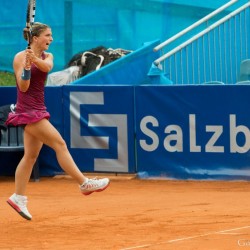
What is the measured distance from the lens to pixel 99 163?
14609mm

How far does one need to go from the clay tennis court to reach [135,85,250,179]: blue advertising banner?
8.6 inches

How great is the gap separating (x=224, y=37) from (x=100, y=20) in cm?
260

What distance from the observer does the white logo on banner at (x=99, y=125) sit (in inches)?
567

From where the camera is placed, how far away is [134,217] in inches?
420

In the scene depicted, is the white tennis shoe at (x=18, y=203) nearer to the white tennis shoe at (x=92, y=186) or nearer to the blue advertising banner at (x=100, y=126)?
the white tennis shoe at (x=92, y=186)

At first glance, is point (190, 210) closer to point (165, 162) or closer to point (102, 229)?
point (102, 229)

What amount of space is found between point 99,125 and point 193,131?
147 cm

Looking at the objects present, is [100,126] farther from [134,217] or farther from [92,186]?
[92,186]

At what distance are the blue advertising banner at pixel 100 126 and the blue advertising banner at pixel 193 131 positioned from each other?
6.8 inches

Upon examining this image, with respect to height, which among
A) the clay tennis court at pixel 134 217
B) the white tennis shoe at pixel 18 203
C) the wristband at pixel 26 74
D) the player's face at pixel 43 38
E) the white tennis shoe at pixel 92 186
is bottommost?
the clay tennis court at pixel 134 217

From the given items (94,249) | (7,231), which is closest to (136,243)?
(94,249)

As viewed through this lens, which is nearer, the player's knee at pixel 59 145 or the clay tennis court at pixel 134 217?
the clay tennis court at pixel 134 217

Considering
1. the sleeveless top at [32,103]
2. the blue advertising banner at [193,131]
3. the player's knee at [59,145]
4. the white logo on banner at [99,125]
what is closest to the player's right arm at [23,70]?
the sleeveless top at [32,103]

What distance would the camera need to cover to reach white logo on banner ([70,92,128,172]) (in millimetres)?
14391
